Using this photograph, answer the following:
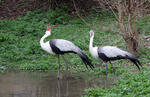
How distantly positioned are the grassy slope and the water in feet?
1.90

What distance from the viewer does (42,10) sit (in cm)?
1816

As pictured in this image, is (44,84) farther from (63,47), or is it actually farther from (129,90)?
(129,90)

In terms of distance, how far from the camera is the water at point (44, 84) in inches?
336

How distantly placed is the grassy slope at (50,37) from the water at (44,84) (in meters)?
0.58

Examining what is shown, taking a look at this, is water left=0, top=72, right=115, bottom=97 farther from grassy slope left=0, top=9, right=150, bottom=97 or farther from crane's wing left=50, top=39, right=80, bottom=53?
crane's wing left=50, top=39, right=80, bottom=53

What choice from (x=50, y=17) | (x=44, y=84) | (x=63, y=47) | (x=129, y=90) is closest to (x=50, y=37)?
(x=50, y=17)

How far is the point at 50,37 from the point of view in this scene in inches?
587

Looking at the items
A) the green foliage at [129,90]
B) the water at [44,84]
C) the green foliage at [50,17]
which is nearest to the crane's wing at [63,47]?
the water at [44,84]

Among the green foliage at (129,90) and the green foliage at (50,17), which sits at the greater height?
the green foliage at (50,17)

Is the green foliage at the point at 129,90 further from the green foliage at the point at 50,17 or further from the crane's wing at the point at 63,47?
the green foliage at the point at 50,17

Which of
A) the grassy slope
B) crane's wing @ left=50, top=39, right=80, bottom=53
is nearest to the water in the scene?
the grassy slope

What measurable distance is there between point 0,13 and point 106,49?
30.5ft

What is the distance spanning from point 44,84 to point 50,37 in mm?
5615

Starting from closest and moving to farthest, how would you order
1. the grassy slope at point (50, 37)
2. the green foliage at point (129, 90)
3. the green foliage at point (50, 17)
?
the green foliage at point (129, 90) < the grassy slope at point (50, 37) < the green foliage at point (50, 17)
